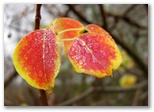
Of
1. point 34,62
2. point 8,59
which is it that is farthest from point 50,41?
point 8,59

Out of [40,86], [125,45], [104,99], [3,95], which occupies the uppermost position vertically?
[40,86]

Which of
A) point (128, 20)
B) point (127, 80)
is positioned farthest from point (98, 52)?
point (127, 80)

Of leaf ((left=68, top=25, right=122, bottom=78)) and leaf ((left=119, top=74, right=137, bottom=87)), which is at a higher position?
leaf ((left=68, top=25, right=122, bottom=78))

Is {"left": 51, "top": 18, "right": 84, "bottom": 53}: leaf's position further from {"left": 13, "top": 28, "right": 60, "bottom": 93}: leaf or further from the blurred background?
the blurred background

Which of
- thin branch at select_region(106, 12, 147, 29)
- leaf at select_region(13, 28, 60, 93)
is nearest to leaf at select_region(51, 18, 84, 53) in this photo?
leaf at select_region(13, 28, 60, 93)

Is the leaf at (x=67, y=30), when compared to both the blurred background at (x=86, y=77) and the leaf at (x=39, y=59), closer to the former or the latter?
the leaf at (x=39, y=59)

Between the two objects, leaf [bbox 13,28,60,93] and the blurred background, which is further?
the blurred background

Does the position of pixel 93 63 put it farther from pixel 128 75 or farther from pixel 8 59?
pixel 128 75

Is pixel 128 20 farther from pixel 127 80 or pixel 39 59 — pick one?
pixel 39 59
